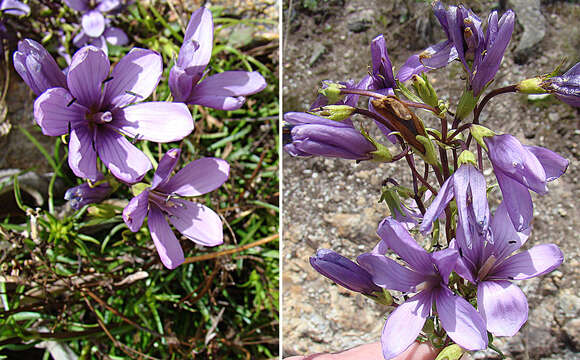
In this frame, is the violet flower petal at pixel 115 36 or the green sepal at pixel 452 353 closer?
the green sepal at pixel 452 353

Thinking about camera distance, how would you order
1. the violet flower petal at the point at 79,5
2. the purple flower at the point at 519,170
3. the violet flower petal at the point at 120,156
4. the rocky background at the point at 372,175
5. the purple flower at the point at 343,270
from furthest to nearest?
the violet flower petal at the point at 79,5
the rocky background at the point at 372,175
the violet flower petal at the point at 120,156
the purple flower at the point at 343,270
the purple flower at the point at 519,170

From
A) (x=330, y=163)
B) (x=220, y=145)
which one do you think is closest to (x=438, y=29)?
(x=330, y=163)

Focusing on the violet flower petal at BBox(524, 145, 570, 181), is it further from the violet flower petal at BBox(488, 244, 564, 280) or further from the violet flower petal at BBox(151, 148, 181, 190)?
the violet flower petal at BBox(151, 148, 181, 190)

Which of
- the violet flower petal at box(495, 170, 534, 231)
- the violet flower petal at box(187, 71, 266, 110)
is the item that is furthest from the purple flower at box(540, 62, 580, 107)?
the violet flower petal at box(187, 71, 266, 110)

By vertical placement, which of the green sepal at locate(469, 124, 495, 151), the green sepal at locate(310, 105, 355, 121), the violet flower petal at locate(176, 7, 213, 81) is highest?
the green sepal at locate(469, 124, 495, 151)

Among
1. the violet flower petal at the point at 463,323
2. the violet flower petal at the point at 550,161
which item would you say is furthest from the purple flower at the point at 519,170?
the violet flower petal at the point at 463,323

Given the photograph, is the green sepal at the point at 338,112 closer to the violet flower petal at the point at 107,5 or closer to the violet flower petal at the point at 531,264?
the violet flower petal at the point at 531,264
